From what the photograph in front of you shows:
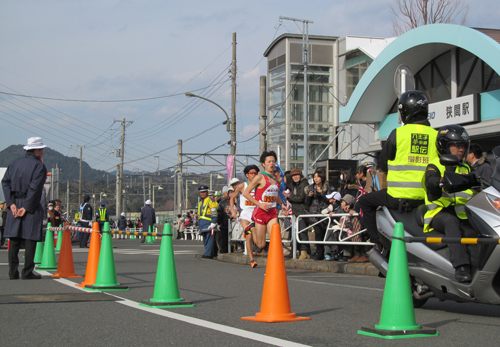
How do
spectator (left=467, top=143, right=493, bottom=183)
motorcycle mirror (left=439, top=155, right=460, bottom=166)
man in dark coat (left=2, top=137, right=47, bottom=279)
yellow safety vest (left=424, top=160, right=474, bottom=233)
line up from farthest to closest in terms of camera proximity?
man in dark coat (left=2, top=137, right=47, bottom=279) < spectator (left=467, top=143, right=493, bottom=183) < yellow safety vest (left=424, top=160, right=474, bottom=233) < motorcycle mirror (left=439, top=155, right=460, bottom=166)

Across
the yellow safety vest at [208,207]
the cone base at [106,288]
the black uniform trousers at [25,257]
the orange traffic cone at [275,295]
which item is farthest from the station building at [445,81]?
the orange traffic cone at [275,295]

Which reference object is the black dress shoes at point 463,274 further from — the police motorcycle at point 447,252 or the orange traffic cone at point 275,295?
the orange traffic cone at point 275,295

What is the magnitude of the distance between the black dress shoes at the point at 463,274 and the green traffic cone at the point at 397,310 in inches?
29.3

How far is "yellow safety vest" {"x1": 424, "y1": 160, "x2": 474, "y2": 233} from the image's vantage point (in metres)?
5.82

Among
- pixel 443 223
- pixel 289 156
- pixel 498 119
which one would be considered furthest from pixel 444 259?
pixel 289 156

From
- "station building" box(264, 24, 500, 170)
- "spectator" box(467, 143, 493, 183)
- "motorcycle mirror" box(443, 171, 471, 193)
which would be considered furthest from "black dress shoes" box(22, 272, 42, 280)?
"station building" box(264, 24, 500, 170)

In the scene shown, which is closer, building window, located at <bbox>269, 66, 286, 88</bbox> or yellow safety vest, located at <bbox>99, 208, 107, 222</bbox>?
yellow safety vest, located at <bbox>99, 208, 107, 222</bbox>

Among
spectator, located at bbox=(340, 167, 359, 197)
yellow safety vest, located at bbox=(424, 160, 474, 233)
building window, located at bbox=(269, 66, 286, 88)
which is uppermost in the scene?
building window, located at bbox=(269, 66, 286, 88)

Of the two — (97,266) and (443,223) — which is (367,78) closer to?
(97,266)

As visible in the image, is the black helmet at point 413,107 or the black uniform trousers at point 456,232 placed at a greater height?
the black helmet at point 413,107

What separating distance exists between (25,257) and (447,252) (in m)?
6.46

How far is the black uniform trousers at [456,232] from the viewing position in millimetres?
5500

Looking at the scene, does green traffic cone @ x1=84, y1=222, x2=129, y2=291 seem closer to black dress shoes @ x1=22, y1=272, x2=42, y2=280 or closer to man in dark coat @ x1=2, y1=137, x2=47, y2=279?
black dress shoes @ x1=22, y1=272, x2=42, y2=280

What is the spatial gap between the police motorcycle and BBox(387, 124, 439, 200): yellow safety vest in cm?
21
